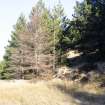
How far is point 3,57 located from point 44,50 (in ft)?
47.6

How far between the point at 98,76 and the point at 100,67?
504cm

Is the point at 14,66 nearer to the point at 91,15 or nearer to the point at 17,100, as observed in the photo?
the point at 91,15

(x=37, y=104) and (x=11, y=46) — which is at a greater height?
(x=11, y=46)

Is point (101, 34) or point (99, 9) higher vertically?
point (99, 9)

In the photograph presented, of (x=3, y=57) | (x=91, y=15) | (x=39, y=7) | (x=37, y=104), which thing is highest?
(x=39, y=7)

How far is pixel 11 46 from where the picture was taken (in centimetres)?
5494

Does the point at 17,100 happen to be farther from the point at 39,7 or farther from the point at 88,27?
the point at 39,7

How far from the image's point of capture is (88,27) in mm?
36156

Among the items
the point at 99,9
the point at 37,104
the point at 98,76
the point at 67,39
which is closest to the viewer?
the point at 37,104

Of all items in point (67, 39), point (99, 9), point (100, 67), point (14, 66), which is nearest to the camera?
point (100, 67)

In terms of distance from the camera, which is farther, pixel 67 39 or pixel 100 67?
pixel 67 39

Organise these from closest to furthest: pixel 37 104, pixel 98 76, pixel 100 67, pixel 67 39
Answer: pixel 37 104 → pixel 98 76 → pixel 100 67 → pixel 67 39

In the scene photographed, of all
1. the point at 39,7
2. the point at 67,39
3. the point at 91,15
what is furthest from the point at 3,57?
the point at 91,15

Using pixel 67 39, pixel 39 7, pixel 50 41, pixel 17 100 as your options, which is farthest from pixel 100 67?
pixel 17 100
